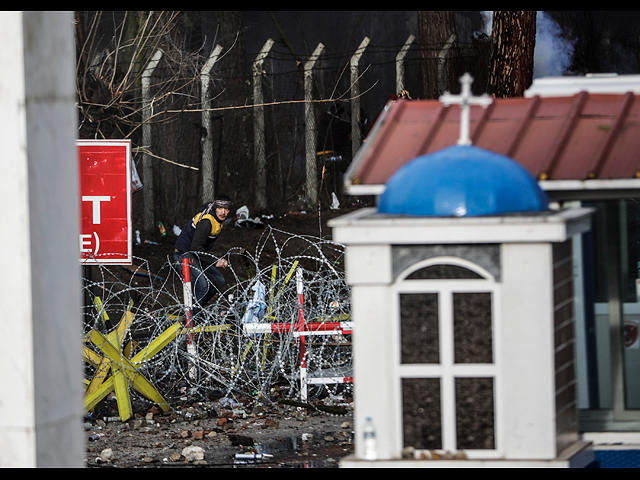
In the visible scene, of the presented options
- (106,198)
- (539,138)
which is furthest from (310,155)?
(539,138)

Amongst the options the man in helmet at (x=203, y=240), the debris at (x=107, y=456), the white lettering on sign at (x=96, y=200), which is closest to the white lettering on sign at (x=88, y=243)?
the white lettering on sign at (x=96, y=200)

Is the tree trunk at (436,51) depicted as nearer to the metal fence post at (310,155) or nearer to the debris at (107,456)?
the metal fence post at (310,155)

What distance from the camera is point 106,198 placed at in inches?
357

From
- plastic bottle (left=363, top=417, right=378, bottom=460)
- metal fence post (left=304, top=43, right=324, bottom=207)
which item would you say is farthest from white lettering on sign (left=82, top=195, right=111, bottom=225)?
metal fence post (left=304, top=43, right=324, bottom=207)

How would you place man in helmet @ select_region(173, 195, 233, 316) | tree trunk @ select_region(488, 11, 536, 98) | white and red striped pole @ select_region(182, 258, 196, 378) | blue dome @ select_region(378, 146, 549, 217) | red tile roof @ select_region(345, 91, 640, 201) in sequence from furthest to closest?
tree trunk @ select_region(488, 11, 536, 98) < man in helmet @ select_region(173, 195, 233, 316) < white and red striped pole @ select_region(182, 258, 196, 378) < red tile roof @ select_region(345, 91, 640, 201) < blue dome @ select_region(378, 146, 549, 217)

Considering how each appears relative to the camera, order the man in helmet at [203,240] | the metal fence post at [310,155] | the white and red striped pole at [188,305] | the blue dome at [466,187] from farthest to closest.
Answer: the metal fence post at [310,155] → the man in helmet at [203,240] → the white and red striped pole at [188,305] → the blue dome at [466,187]

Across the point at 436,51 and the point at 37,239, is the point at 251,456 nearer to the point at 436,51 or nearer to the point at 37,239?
the point at 37,239

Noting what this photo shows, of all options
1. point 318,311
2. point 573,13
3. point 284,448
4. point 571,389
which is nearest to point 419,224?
point 571,389

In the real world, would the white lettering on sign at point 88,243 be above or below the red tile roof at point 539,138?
below

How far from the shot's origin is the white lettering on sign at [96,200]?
9047 mm

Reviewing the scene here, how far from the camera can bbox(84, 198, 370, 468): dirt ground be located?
6961mm

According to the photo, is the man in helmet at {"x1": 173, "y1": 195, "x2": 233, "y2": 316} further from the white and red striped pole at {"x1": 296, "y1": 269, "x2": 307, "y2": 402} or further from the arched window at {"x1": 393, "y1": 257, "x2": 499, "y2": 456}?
the arched window at {"x1": 393, "y1": 257, "x2": 499, "y2": 456}

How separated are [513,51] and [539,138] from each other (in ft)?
18.5

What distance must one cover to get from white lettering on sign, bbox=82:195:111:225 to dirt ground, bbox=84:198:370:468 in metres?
1.92
